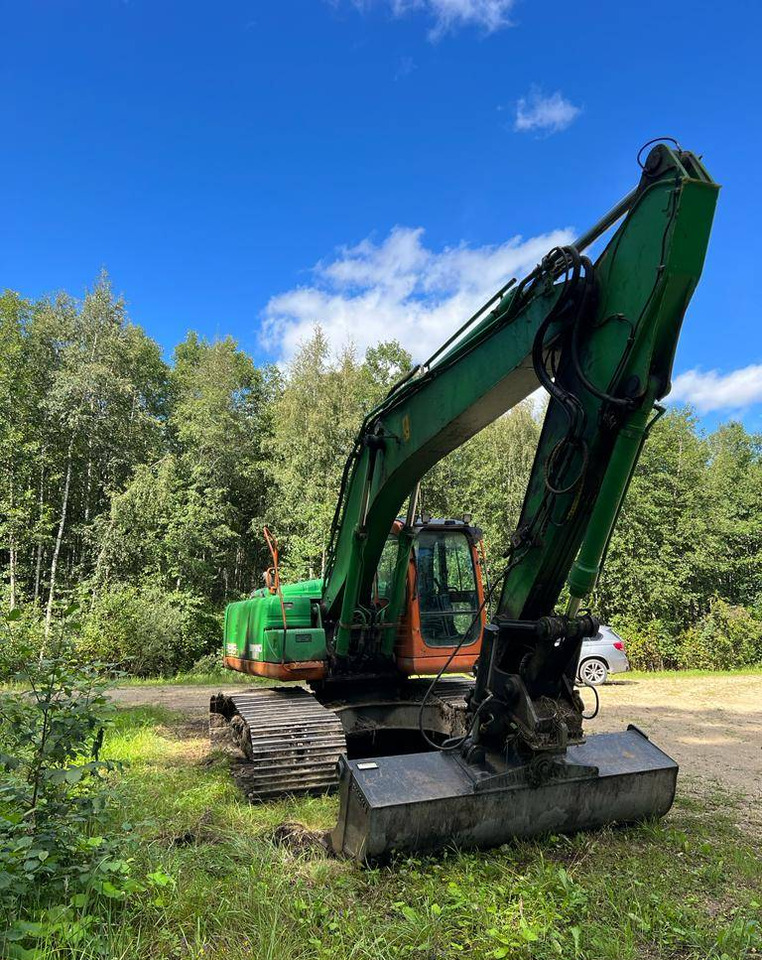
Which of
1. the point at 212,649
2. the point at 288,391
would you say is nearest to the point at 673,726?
the point at 212,649

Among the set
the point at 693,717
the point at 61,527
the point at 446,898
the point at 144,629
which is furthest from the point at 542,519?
the point at 61,527

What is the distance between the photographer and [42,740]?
9.90ft

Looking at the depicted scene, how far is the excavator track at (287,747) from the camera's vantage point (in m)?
4.88

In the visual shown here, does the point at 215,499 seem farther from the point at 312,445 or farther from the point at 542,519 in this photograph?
the point at 542,519

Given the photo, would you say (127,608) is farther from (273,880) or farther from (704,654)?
(704,654)

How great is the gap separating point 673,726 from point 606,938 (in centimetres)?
714

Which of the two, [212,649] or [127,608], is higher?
[127,608]

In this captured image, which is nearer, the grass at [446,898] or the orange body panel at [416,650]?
the grass at [446,898]

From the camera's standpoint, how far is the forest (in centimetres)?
2023

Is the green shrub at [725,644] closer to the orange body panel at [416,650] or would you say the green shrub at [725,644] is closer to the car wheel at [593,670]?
the car wheel at [593,670]

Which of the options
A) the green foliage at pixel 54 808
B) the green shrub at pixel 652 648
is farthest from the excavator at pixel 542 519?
the green shrub at pixel 652 648

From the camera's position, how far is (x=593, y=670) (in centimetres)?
1433

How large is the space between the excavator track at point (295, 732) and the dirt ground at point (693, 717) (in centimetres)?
239

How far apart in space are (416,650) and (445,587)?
65cm
